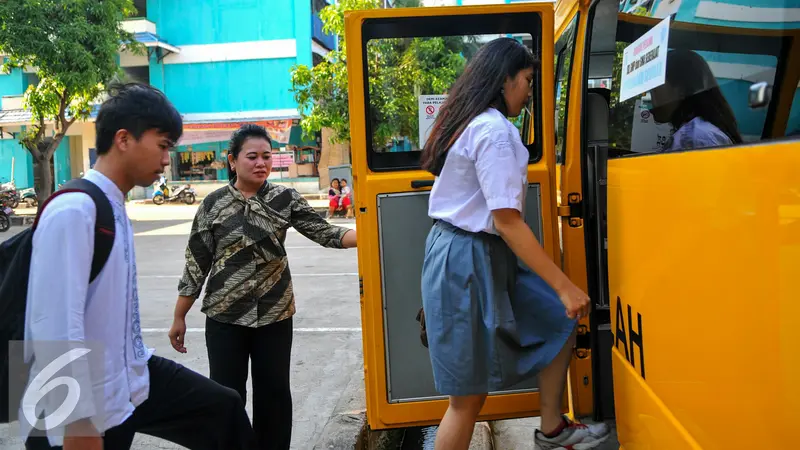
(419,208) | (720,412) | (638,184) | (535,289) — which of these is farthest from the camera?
(419,208)

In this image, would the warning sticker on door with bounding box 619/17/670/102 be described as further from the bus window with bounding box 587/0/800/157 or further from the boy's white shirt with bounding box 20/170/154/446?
the boy's white shirt with bounding box 20/170/154/446

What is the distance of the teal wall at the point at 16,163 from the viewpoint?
83.1 feet

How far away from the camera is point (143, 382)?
190 cm

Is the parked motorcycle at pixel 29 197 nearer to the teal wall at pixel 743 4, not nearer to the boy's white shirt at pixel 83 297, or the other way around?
the boy's white shirt at pixel 83 297

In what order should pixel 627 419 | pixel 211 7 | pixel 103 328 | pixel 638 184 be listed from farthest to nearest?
pixel 211 7
pixel 627 419
pixel 638 184
pixel 103 328

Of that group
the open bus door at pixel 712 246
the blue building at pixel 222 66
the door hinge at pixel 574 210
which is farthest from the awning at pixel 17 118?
the open bus door at pixel 712 246

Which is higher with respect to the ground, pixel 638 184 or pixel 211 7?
pixel 211 7

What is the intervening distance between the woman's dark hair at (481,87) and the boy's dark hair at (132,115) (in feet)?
2.89

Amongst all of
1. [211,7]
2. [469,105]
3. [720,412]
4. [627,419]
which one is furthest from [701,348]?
[211,7]

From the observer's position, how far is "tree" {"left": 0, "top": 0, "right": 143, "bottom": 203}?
14.5 metres

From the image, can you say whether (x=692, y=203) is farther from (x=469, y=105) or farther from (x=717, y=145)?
(x=469, y=105)

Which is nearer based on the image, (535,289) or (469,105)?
(469,105)

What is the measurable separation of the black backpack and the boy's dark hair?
174 millimetres

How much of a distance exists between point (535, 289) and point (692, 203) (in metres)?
0.94
